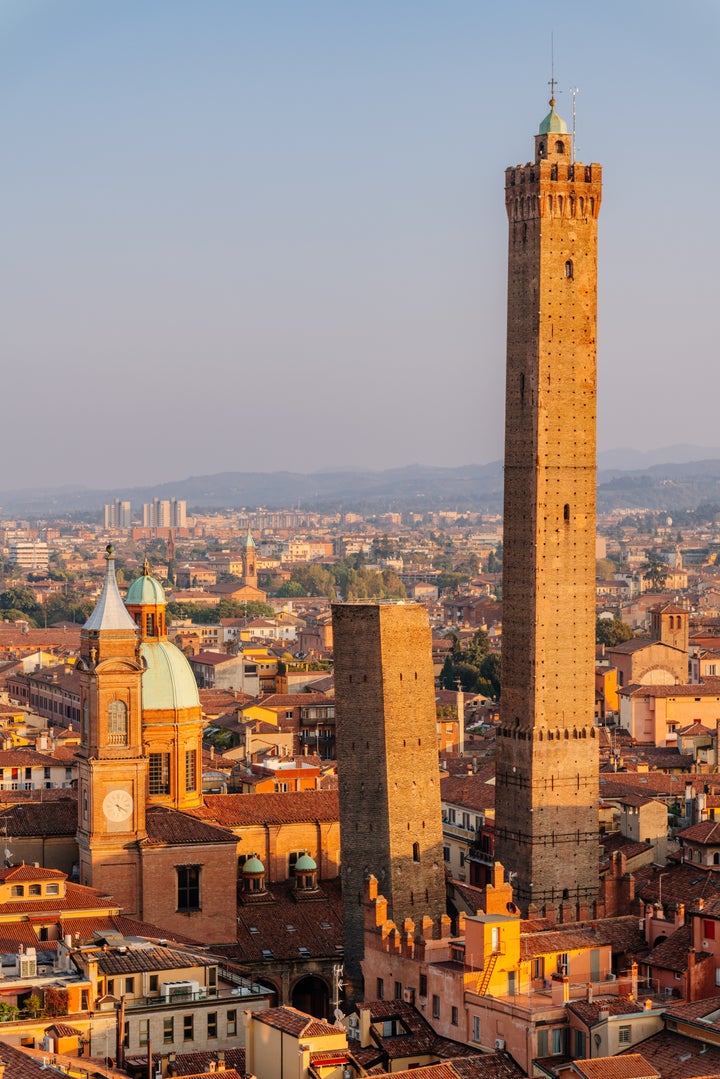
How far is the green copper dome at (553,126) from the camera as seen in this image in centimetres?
4475

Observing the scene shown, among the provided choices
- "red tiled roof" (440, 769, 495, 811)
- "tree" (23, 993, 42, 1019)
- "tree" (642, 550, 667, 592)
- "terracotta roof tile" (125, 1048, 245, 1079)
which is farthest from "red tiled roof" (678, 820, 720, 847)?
"tree" (642, 550, 667, 592)

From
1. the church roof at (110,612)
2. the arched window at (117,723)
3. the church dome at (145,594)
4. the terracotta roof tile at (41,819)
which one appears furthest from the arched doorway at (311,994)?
the church dome at (145,594)

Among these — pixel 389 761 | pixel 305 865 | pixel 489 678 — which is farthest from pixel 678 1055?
pixel 489 678

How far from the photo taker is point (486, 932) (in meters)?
31.9

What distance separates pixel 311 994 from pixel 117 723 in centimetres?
577

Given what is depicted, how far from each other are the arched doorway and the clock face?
4183mm

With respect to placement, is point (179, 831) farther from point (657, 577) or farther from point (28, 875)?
point (657, 577)

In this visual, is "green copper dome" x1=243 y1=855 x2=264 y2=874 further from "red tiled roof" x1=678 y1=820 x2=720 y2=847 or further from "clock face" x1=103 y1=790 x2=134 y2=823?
"red tiled roof" x1=678 y1=820 x2=720 y2=847

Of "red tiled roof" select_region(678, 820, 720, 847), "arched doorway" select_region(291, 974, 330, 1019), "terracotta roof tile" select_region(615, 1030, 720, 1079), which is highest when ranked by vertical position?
"red tiled roof" select_region(678, 820, 720, 847)

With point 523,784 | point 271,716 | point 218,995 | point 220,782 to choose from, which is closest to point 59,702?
point 271,716

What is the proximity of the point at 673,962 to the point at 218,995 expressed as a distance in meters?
6.76

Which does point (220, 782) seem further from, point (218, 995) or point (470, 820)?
point (218, 995)

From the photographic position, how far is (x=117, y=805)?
135 feet

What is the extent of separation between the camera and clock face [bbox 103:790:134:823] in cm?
4097
